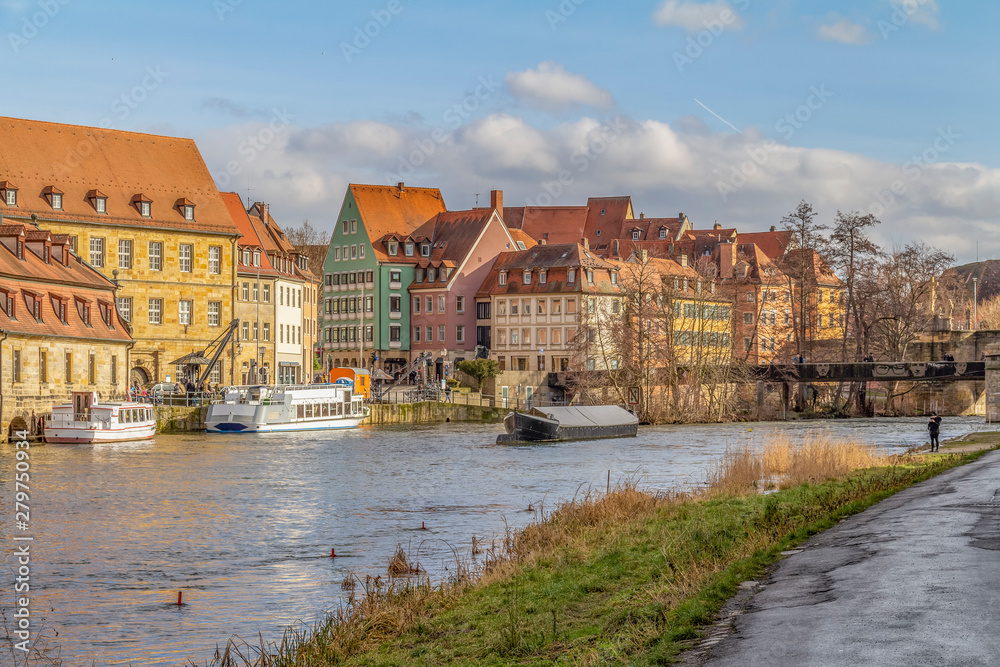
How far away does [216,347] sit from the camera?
3260 inches

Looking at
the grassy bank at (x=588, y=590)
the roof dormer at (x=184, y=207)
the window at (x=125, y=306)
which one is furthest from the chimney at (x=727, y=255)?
the grassy bank at (x=588, y=590)

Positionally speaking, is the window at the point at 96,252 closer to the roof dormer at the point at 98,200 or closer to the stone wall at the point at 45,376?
the roof dormer at the point at 98,200

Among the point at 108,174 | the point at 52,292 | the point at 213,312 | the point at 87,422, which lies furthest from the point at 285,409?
the point at 108,174

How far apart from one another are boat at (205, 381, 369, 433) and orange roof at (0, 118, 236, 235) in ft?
46.9

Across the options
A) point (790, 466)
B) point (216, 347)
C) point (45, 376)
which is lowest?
point (790, 466)

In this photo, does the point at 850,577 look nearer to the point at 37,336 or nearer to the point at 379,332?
the point at 37,336

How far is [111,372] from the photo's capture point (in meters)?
64.2

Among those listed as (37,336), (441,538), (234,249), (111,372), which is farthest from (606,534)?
(234,249)

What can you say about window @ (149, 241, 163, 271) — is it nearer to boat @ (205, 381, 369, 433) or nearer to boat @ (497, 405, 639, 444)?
boat @ (205, 381, 369, 433)

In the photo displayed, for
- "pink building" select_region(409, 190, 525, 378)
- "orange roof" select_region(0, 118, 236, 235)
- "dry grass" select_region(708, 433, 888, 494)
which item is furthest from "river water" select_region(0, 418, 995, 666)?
"pink building" select_region(409, 190, 525, 378)

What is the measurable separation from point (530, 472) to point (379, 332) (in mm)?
73072

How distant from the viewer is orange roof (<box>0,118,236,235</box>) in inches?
3039

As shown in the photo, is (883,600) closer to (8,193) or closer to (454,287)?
(8,193)

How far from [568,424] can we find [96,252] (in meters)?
32.6
